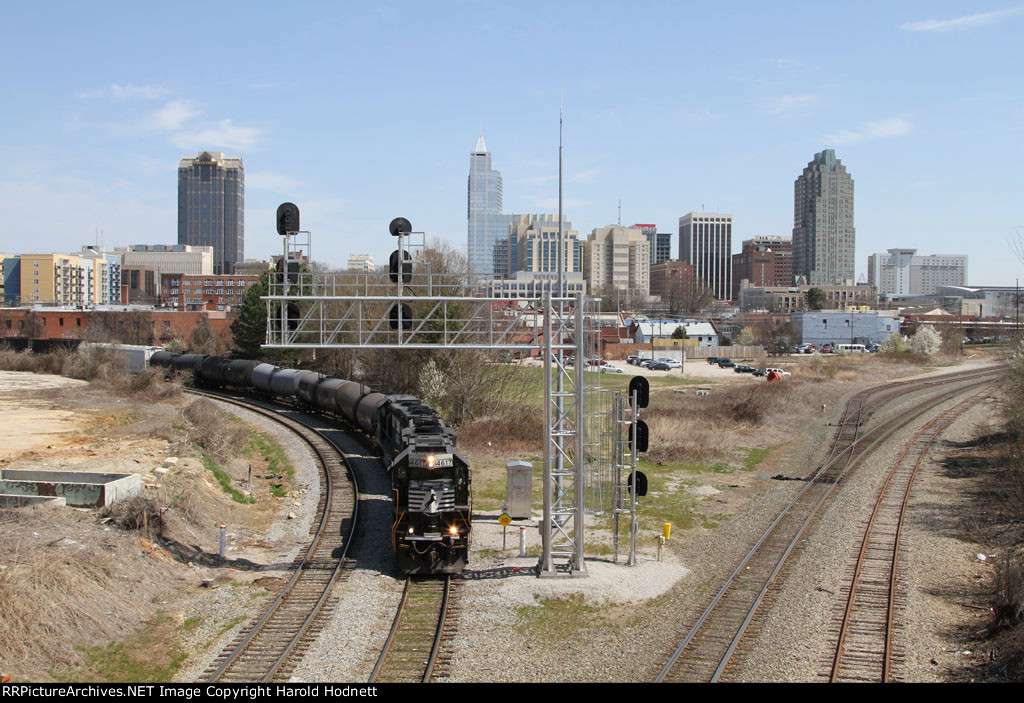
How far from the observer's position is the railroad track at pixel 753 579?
40.7 feet

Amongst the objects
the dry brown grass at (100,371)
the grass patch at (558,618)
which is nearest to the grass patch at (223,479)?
the grass patch at (558,618)

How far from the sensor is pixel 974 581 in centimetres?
1641

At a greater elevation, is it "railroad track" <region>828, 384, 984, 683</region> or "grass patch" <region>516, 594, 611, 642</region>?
"railroad track" <region>828, 384, 984, 683</region>

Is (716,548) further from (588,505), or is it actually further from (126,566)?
(126,566)

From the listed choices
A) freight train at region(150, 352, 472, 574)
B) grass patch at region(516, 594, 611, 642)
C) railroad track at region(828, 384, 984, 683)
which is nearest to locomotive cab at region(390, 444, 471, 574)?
freight train at region(150, 352, 472, 574)

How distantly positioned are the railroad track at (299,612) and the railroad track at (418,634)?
1424mm

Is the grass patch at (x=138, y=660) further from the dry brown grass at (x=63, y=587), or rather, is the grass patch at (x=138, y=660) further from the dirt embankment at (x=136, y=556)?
the dry brown grass at (x=63, y=587)

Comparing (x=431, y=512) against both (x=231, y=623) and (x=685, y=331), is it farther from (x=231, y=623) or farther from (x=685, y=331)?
(x=685, y=331)

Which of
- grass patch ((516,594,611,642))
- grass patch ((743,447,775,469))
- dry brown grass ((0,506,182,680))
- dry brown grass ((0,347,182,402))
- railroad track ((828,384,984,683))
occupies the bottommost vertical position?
grass patch ((743,447,775,469))

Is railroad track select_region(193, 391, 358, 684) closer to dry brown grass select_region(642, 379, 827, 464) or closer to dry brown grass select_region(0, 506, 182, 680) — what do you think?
dry brown grass select_region(0, 506, 182, 680)

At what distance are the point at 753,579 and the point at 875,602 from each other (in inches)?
96.7

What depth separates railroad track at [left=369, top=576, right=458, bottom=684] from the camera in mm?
11938

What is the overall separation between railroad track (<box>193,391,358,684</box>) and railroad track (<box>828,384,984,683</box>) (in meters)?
8.81

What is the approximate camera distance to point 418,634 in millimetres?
13562
